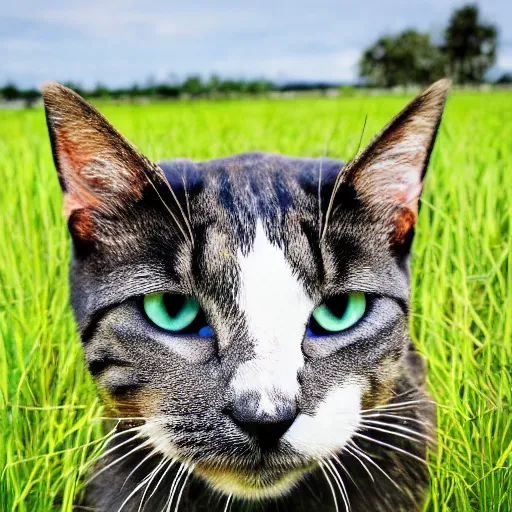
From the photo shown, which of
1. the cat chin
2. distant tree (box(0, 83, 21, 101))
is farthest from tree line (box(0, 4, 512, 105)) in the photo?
the cat chin

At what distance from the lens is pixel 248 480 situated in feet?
2.62

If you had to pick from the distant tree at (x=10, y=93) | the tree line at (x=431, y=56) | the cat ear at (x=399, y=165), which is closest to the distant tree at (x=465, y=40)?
the tree line at (x=431, y=56)

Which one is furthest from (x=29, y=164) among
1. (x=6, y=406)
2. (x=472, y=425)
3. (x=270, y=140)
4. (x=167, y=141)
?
(x=472, y=425)

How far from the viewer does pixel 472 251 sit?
118cm

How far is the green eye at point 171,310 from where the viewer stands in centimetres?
83

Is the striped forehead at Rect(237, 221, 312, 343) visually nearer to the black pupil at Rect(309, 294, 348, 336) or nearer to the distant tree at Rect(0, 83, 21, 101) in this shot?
the black pupil at Rect(309, 294, 348, 336)

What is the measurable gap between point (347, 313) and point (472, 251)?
436 mm

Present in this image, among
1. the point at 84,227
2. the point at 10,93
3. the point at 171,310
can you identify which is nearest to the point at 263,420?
the point at 171,310

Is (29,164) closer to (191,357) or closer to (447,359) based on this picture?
(191,357)

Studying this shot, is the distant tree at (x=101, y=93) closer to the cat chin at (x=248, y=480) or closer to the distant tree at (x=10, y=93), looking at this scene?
the distant tree at (x=10, y=93)

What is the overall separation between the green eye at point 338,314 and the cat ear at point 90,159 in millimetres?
306

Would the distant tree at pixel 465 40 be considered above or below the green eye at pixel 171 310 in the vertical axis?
above

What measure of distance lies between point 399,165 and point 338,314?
10.0 inches

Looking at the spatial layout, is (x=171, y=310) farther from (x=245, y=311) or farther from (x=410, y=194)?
(x=410, y=194)
